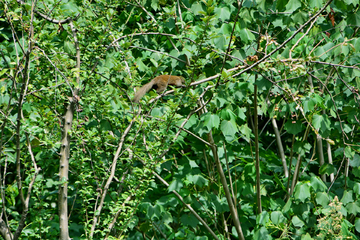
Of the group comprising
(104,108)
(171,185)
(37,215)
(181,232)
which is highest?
(104,108)

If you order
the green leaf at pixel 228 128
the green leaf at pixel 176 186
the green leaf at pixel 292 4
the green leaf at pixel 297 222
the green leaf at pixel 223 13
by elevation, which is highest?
the green leaf at pixel 292 4

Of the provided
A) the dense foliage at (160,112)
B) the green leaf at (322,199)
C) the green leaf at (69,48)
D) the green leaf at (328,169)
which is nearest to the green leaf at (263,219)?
the dense foliage at (160,112)

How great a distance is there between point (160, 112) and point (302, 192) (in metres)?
1.22

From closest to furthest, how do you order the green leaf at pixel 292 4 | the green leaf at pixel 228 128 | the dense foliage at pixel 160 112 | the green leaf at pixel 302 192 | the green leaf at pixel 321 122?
1. the dense foliage at pixel 160 112
2. the green leaf at pixel 292 4
3. the green leaf at pixel 228 128
4. the green leaf at pixel 321 122
5. the green leaf at pixel 302 192

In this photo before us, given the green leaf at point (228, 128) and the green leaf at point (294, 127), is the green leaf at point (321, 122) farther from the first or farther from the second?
the green leaf at point (228, 128)

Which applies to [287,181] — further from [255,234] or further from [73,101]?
[73,101]

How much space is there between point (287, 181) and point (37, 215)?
2134 millimetres

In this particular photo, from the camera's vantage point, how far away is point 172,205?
2939 millimetres

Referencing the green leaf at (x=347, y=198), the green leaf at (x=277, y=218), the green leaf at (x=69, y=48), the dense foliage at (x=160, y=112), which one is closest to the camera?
the dense foliage at (x=160, y=112)

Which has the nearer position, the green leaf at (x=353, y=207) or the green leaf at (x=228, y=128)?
the green leaf at (x=228, y=128)

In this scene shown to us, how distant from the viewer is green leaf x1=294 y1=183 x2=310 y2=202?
2791mm

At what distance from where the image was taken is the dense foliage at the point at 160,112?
6.72 feet

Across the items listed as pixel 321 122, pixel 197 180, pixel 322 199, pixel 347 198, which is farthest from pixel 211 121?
pixel 347 198

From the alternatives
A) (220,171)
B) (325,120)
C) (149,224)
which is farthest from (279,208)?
(149,224)
